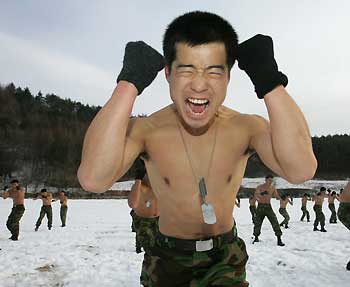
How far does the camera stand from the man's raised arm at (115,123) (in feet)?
5.30

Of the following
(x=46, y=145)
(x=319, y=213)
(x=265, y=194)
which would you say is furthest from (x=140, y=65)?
(x=46, y=145)

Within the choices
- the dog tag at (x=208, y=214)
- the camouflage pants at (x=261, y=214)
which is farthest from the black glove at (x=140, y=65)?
the camouflage pants at (x=261, y=214)

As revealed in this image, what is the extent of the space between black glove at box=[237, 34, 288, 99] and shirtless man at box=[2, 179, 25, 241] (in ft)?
35.1

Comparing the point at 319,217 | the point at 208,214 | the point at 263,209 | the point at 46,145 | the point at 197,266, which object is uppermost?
the point at 46,145

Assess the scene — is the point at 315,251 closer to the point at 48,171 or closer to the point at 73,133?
the point at 48,171

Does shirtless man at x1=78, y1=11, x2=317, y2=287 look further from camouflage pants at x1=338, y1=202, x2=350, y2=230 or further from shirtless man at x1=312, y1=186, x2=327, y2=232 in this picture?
shirtless man at x1=312, y1=186, x2=327, y2=232

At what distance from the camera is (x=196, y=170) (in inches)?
76.4

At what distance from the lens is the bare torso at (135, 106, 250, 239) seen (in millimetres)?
1942

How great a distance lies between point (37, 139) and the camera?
63.5 meters

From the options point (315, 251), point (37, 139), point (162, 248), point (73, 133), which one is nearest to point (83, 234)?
point (315, 251)

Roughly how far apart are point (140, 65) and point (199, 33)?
0.30 metres

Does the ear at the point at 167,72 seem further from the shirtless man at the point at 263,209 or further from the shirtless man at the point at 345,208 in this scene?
the shirtless man at the point at 263,209

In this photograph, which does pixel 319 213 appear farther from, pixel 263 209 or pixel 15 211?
pixel 15 211

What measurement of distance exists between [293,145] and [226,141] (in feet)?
1.49
